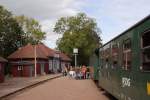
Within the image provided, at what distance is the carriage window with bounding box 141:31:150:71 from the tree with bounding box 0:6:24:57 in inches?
3002

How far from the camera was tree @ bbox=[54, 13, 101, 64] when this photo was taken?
4380 inches

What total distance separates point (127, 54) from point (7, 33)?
76.9 meters

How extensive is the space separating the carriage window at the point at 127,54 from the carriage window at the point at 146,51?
217cm

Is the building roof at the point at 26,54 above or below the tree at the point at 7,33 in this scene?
below

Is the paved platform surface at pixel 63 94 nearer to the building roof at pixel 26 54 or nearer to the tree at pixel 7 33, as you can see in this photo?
the building roof at pixel 26 54

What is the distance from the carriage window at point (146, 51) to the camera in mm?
10609

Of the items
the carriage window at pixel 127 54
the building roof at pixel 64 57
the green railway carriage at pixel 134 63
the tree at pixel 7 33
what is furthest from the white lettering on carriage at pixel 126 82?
the building roof at pixel 64 57

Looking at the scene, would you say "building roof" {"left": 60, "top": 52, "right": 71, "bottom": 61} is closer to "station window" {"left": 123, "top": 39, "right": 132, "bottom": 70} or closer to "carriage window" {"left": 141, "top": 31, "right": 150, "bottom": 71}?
"station window" {"left": 123, "top": 39, "right": 132, "bottom": 70}

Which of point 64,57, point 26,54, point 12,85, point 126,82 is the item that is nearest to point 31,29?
point 64,57

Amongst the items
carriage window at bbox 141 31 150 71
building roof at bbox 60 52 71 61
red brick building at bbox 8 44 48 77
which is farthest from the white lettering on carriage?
building roof at bbox 60 52 71 61

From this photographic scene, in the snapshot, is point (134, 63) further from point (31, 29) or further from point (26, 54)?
point (31, 29)

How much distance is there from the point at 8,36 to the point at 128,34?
254ft

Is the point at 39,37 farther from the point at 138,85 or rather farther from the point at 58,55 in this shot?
the point at 138,85

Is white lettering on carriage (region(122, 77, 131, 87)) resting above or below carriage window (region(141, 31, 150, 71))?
below
